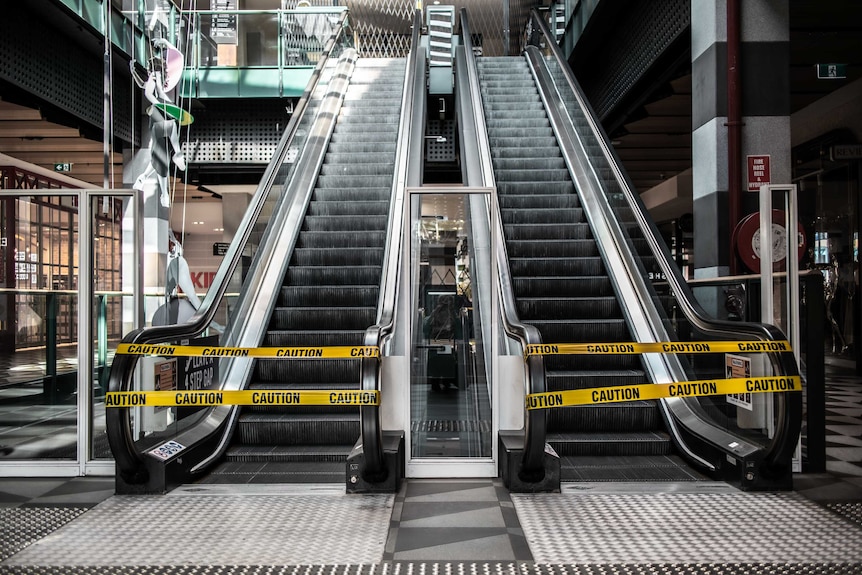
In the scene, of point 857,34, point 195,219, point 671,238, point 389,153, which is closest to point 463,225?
point 389,153

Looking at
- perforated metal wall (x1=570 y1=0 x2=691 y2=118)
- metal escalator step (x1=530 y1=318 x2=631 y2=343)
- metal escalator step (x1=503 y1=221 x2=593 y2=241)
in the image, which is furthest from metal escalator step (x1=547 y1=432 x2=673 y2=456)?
perforated metal wall (x1=570 y1=0 x2=691 y2=118)

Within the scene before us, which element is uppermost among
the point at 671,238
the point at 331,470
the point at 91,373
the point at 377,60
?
the point at 377,60

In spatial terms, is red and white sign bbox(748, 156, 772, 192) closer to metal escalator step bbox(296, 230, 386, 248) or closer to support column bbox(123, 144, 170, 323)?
metal escalator step bbox(296, 230, 386, 248)

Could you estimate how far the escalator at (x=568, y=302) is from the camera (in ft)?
13.8

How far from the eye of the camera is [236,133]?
1137 cm

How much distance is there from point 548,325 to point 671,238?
49.4 feet

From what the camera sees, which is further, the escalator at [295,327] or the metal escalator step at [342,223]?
the metal escalator step at [342,223]

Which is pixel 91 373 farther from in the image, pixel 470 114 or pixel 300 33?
pixel 300 33

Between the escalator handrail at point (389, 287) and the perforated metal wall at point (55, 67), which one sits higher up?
the perforated metal wall at point (55, 67)

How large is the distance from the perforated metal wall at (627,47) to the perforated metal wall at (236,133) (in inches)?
204

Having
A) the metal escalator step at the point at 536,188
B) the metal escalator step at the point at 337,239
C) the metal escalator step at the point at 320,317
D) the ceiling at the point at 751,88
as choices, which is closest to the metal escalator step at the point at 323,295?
the metal escalator step at the point at 320,317

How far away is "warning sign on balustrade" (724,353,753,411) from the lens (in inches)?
151

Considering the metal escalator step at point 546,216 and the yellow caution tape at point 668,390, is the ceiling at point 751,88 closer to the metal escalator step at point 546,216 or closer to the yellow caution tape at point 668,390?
the metal escalator step at point 546,216

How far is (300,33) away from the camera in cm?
1112
